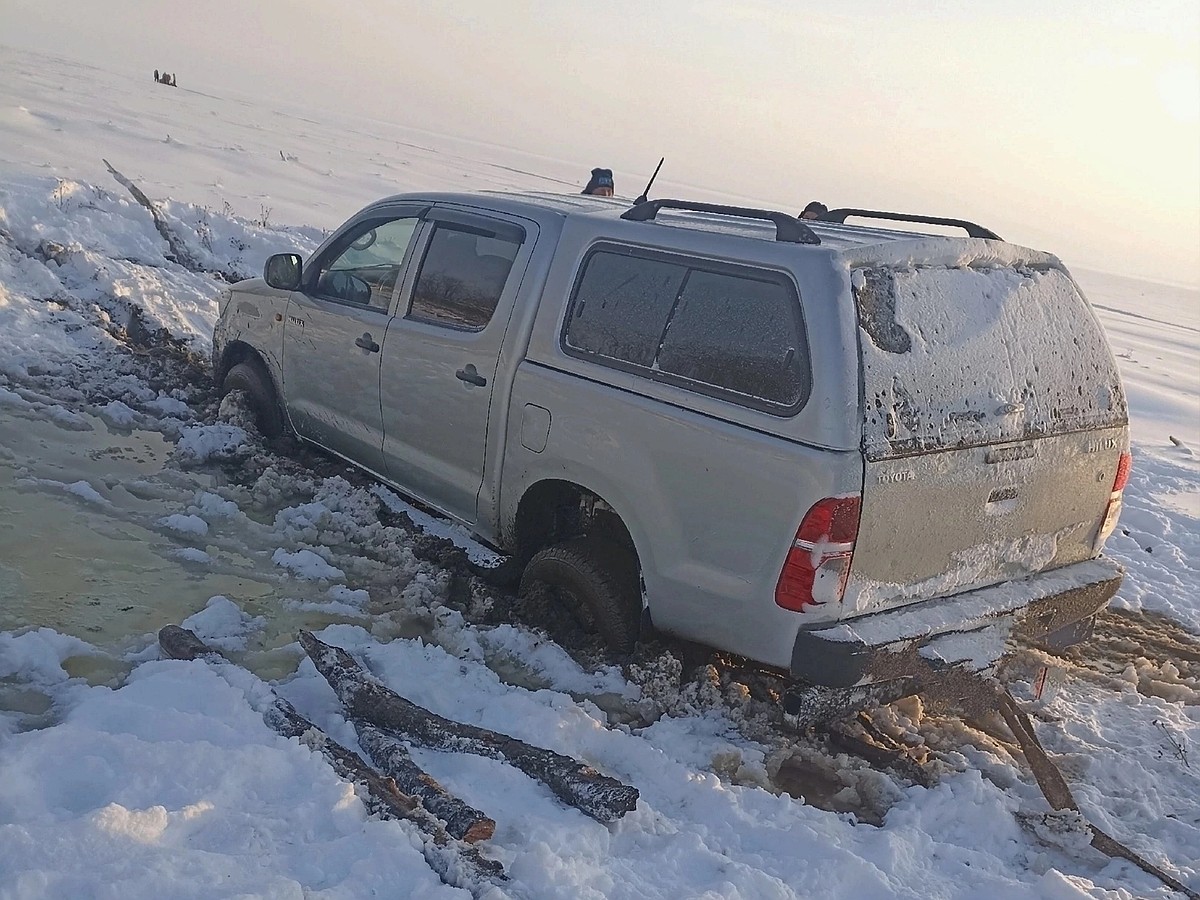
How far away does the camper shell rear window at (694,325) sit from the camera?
356 cm

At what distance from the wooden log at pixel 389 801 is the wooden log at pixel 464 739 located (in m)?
0.21

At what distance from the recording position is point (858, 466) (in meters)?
3.35

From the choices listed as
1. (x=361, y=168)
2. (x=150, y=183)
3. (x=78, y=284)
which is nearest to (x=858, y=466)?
(x=78, y=284)

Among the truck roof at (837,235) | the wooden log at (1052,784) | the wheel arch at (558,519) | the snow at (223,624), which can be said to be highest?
the truck roof at (837,235)

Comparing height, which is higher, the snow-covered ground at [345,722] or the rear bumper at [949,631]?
the rear bumper at [949,631]

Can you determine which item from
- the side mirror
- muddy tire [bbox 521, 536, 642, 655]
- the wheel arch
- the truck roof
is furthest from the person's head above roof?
muddy tire [bbox 521, 536, 642, 655]

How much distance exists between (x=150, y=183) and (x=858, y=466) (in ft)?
46.8

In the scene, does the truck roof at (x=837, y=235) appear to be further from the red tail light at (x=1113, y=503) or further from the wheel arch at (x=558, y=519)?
the wheel arch at (x=558, y=519)

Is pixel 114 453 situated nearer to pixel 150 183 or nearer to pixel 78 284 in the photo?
pixel 78 284

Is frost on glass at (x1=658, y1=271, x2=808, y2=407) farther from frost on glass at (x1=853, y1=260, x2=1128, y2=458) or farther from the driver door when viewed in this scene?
the driver door

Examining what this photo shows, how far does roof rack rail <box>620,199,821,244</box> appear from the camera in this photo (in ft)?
12.2

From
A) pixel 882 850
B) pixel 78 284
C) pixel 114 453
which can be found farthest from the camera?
pixel 78 284

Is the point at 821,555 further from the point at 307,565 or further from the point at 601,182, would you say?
the point at 601,182

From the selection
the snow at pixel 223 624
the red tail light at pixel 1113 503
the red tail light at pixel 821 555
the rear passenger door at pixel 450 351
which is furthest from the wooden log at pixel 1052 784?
the snow at pixel 223 624
